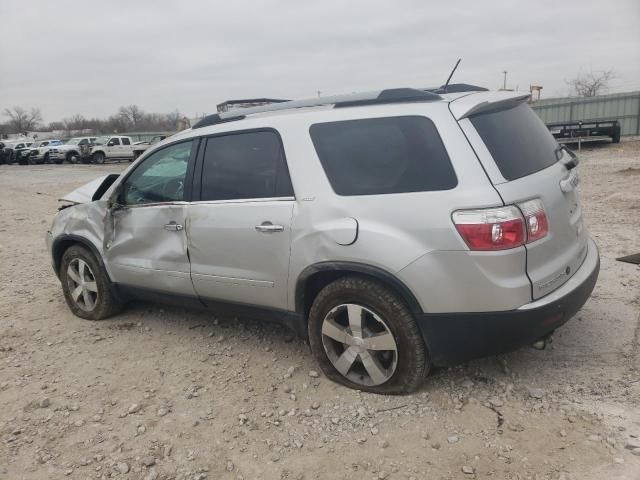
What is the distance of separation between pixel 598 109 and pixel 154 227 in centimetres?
3280

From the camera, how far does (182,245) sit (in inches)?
151

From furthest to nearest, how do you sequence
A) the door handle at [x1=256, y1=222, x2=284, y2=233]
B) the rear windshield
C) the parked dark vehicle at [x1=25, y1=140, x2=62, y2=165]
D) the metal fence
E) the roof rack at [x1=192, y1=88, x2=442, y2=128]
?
the parked dark vehicle at [x1=25, y1=140, x2=62, y2=165] → the metal fence → the door handle at [x1=256, y1=222, x2=284, y2=233] → the roof rack at [x1=192, y1=88, x2=442, y2=128] → the rear windshield

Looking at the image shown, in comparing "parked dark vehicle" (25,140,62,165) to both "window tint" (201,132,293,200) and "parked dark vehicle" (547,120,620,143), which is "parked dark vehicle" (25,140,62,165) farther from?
"window tint" (201,132,293,200)

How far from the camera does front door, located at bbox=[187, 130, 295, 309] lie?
130 inches

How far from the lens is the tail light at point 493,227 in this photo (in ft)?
8.65

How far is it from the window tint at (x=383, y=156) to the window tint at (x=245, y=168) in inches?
12.0

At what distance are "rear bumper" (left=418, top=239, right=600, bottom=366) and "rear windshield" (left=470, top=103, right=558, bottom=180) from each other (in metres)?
0.71

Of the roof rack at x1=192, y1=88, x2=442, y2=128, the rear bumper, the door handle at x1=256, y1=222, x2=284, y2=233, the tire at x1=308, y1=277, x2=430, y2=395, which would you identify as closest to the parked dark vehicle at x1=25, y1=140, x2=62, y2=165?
the roof rack at x1=192, y1=88, x2=442, y2=128

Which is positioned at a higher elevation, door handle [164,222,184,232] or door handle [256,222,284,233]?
door handle [256,222,284,233]

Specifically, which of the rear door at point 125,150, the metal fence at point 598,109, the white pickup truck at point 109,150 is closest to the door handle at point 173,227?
the metal fence at point 598,109

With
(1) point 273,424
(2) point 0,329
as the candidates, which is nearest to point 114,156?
(2) point 0,329

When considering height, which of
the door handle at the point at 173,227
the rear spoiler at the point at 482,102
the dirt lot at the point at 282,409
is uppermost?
the rear spoiler at the point at 482,102

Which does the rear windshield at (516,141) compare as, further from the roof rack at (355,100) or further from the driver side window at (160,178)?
the driver side window at (160,178)

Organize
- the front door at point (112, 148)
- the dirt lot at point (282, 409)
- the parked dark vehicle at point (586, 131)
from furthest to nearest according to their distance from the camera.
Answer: the front door at point (112, 148) → the parked dark vehicle at point (586, 131) → the dirt lot at point (282, 409)
